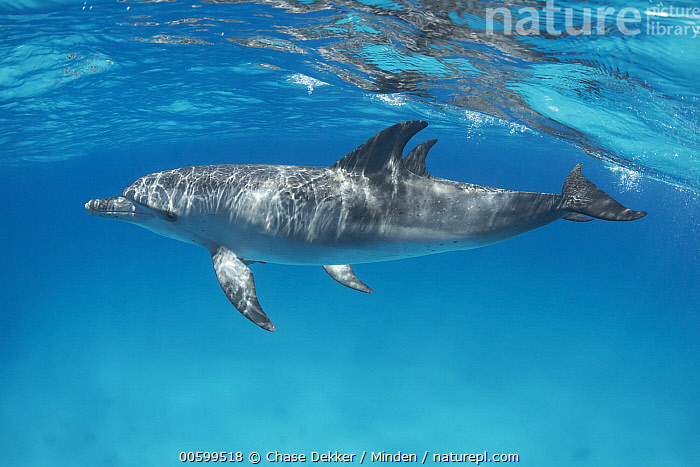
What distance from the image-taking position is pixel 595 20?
312 inches

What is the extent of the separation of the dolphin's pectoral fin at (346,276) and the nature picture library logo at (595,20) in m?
6.18

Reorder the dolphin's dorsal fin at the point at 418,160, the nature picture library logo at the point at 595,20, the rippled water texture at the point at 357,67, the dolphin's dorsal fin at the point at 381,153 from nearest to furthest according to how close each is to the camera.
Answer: the dolphin's dorsal fin at the point at 381,153 → the dolphin's dorsal fin at the point at 418,160 → the nature picture library logo at the point at 595,20 → the rippled water texture at the point at 357,67

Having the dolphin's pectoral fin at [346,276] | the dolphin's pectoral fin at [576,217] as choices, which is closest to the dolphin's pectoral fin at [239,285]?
the dolphin's pectoral fin at [346,276]

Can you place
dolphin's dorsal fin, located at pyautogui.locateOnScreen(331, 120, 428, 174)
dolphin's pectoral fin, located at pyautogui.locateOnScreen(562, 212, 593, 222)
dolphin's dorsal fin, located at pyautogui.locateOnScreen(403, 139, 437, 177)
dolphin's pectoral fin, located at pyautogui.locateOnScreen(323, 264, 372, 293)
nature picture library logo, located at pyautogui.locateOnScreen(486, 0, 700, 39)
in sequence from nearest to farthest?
dolphin's dorsal fin, located at pyautogui.locateOnScreen(331, 120, 428, 174) < dolphin's dorsal fin, located at pyautogui.locateOnScreen(403, 139, 437, 177) < dolphin's pectoral fin, located at pyautogui.locateOnScreen(562, 212, 593, 222) < dolphin's pectoral fin, located at pyautogui.locateOnScreen(323, 264, 372, 293) < nature picture library logo, located at pyautogui.locateOnScreen(486, 0, 700, 39)

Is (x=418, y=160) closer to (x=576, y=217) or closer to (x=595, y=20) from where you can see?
(x=576, y=217)

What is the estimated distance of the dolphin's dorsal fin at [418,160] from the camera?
14.9ft

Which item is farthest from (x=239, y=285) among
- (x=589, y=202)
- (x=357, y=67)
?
(x=357, y=67)

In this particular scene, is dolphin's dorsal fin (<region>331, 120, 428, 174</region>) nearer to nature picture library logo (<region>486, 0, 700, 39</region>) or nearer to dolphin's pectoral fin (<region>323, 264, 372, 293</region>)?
dolphin's pectoral fin (<region>323, 264, 372, 293</region>)

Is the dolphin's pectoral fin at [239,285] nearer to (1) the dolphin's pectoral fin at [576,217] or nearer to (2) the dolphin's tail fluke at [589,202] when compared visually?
(2) the dolphin's tail fluke at [589,202]

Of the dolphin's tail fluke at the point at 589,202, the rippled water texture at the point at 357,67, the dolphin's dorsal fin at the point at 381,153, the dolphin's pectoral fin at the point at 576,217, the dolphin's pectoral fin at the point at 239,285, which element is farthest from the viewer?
the rippled water texture at the point at 357,67

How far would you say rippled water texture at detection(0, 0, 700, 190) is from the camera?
9.12 meters

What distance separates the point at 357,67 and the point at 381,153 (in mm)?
9964

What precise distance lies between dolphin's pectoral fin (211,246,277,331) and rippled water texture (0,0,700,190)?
6688 millimetres

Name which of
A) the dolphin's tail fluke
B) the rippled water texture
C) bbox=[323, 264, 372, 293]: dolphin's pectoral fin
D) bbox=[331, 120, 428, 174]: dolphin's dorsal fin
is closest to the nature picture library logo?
the rippled water texture
